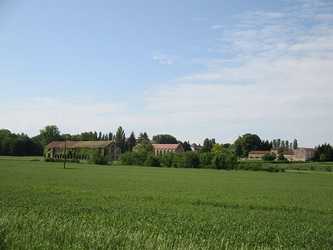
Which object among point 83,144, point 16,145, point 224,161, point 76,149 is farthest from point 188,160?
point 16,145

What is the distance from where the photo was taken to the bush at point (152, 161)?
12950 cm

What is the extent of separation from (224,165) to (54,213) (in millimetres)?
105131

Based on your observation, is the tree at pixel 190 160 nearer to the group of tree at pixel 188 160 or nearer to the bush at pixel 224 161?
the group of tree at pixel 188 160

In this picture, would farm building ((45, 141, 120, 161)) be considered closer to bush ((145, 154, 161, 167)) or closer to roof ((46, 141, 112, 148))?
roof ((46, 141, 112, 148))

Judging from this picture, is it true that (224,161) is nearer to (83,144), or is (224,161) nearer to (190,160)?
(190,160)

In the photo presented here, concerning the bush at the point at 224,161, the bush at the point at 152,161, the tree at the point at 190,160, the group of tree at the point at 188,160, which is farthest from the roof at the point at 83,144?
the bush at the point at 224,161

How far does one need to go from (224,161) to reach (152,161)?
2086 centimetres

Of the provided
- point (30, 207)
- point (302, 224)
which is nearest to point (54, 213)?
point (30, 207)

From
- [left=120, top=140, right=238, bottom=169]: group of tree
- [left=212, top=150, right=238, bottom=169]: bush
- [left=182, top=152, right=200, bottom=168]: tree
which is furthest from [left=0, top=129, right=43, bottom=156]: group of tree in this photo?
[left=212, top=150, right=238, bottom=169]: bush

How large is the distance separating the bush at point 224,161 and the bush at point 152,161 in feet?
53.5

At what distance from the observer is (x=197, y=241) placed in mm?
14133

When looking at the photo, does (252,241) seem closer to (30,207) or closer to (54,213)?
(54,213)

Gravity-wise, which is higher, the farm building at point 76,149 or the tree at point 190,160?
the farm building at point 76,149

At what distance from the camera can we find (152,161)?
12988 centimetres
